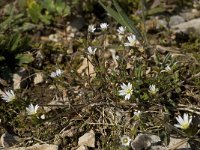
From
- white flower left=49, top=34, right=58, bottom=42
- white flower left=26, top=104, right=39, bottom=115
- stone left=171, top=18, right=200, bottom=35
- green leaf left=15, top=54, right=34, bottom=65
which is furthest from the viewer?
white flower left=49, top=34, right=58, bottom=42

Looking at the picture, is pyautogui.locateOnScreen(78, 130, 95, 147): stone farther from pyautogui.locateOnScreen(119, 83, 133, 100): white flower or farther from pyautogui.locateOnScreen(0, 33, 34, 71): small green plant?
pyautogui.locateOnScreen(0, 33, 34, 71): small green plant

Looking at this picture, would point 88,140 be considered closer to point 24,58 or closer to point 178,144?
point 178,144

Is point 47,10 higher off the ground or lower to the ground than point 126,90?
higher

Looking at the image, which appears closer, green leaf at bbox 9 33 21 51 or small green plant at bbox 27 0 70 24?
green leaf at bbox 9 33 21 51

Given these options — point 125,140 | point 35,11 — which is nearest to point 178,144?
point 125,140

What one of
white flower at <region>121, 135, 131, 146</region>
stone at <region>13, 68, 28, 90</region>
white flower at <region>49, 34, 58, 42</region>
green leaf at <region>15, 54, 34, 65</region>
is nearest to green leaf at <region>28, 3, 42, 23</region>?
white flower at <region>49, 34, 58, 42</region>

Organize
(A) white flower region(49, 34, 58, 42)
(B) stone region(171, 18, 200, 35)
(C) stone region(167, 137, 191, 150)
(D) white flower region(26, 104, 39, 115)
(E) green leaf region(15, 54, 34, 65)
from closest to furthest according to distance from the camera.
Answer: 1. (C) stone region(167, 137, 191, 150)
2. (D) white flower region(26, 104, 39, 115)
3. (E) green leaf region(15, 54, 34, 65)
4. (B) stone region(171, 18, 200, 35)
5. (A) white flower region(49, 34, 58, 42)
